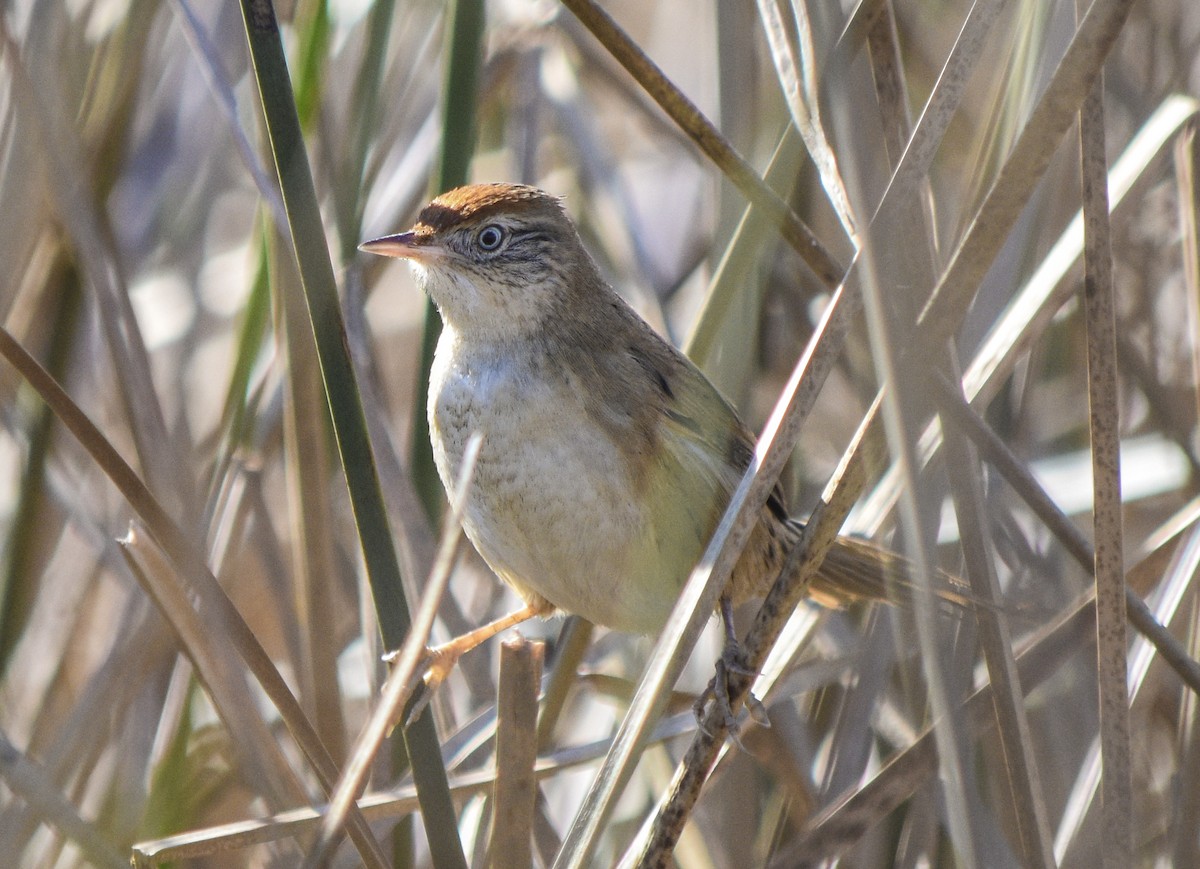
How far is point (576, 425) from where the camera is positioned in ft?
7.82

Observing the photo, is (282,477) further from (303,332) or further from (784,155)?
(784,155)

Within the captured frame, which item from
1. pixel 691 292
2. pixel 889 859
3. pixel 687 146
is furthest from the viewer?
pixel 691 292

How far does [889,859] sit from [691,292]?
1.84 m

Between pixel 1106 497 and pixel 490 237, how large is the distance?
4.77ft

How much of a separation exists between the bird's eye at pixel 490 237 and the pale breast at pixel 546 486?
278 mm

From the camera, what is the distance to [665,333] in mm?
3076

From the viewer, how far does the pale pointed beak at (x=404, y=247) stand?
2484 mm

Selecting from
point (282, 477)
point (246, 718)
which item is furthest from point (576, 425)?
point (282, 477)

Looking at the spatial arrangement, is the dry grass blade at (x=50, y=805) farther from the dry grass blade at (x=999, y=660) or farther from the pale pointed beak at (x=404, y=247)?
the dry grass blade at (x=999, y=660)

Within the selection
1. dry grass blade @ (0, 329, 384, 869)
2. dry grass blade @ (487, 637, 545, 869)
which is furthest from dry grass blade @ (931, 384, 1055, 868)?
dry grass blade @ (0, 329, 384, 869)

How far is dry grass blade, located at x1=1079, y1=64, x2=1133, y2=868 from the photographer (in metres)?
1.68

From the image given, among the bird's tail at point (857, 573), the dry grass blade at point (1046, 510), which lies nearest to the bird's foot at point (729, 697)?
the bird's tail at point (857, 573)

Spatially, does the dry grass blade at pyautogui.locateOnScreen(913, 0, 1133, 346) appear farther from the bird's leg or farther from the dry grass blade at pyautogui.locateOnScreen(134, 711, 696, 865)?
the dry grass blade at pyautogui.locateOnScreen(134, 711, 696, 865)

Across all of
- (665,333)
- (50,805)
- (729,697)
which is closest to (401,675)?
(50,805)
